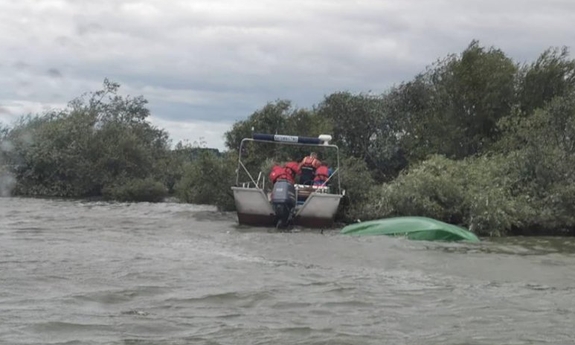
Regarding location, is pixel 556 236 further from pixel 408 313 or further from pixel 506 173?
pixel 408 313

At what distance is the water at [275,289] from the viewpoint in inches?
356

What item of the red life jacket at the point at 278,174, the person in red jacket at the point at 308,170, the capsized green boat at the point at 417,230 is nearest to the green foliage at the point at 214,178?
the person in red jacket at the point at 308,170

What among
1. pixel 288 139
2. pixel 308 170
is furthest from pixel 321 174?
pixel 288 139

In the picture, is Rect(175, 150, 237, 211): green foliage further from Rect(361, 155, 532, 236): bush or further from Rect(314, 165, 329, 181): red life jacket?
Rect(361, 155, 532, 236): bush

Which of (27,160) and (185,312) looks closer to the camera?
(185,312)

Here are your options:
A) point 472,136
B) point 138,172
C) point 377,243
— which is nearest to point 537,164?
point 377,243

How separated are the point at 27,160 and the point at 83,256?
26.0m

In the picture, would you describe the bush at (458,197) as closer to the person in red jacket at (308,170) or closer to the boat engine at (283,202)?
the person in red jacket at (308,170)

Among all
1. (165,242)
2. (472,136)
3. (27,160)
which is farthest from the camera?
(27,160)

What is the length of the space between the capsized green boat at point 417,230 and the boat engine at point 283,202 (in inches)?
78.4

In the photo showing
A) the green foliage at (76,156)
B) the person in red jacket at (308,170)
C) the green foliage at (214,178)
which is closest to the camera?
the person in red jacket at (308,170)

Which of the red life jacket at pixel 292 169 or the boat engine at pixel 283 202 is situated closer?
the boat engine at pixel 283 202

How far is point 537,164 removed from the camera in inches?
942

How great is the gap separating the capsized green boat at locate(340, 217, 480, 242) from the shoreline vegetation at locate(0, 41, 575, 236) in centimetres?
246
